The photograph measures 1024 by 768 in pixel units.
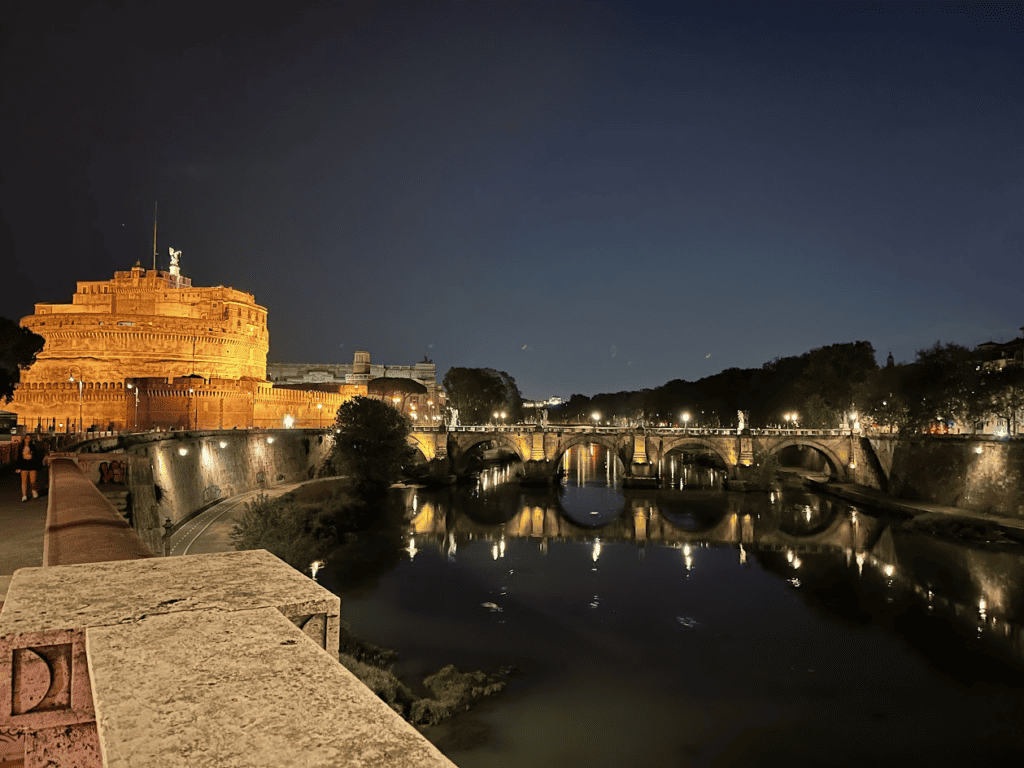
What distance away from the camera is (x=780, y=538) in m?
33.8

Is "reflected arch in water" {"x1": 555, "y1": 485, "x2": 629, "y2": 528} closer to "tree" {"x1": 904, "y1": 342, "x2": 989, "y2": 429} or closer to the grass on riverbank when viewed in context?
"tree" {"x1": 904, "y1": 342, "x2": 989, "y2": 429}

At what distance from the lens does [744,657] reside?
18234 millimetres

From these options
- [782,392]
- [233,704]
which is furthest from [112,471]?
[782,392]

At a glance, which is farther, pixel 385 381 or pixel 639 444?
pixel 385 381

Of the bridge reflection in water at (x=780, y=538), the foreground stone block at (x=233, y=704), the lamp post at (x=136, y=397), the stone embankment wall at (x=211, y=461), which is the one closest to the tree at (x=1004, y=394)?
the bridge reflection in water at (x=780, y=538)

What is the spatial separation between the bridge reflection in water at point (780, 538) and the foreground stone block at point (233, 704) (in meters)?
21.7

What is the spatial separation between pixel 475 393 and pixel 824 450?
41888 mm

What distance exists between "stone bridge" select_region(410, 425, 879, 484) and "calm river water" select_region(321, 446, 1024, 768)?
15.2 meters

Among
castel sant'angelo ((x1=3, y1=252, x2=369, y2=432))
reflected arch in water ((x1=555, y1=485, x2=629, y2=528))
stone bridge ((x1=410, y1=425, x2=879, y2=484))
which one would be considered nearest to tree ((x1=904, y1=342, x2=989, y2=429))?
stone bridge ((x1=410, y1=425, x2=879, y2=484))

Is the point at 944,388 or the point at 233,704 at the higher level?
the point at 944,388

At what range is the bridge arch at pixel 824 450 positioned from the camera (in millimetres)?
50031

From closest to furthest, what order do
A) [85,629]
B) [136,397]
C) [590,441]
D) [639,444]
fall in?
[85,629] → [136,397] → [639,444] → [590,441]

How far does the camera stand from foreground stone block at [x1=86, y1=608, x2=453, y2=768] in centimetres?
148

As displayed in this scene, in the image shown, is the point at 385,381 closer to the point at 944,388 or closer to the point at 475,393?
the point at 475,393
